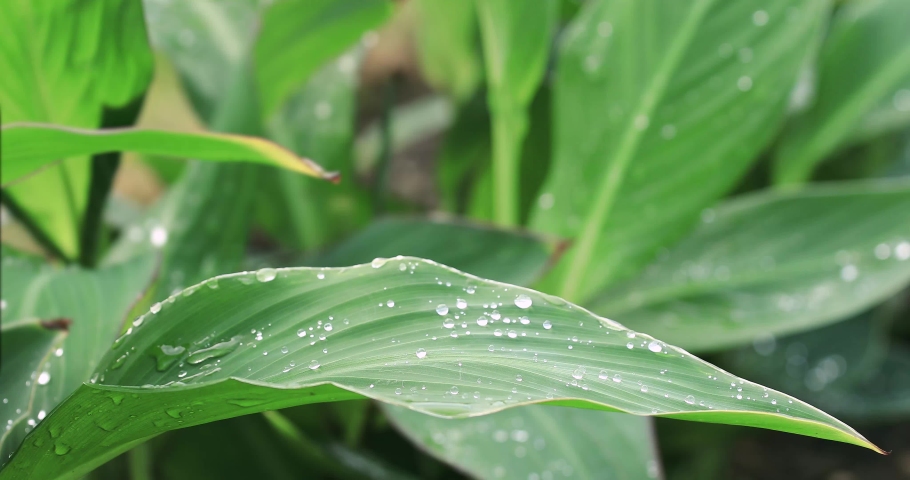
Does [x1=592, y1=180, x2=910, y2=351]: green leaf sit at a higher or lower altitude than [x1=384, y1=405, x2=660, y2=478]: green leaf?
higher

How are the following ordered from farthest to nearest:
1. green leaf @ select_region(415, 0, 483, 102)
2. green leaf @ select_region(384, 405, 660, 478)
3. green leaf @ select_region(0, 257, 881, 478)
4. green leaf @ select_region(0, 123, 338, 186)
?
green leaf @ select_region(415, 0, 483, 102) < green leaf @ select_region(384, 405, 660, 478) < green leaf @ select_region(0, 123, 338, 186) < green leaf @ select_region(0, 257, 881, 478)

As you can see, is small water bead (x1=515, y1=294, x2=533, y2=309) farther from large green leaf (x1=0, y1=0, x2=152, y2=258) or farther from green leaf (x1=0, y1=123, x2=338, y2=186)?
large green leaf (x1=0, y1=0, x2=152, y2=258)

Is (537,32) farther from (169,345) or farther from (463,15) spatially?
(169,345)

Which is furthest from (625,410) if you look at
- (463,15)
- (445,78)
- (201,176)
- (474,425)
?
(445,78)

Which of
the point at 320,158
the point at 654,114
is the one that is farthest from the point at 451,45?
the point at 654,114

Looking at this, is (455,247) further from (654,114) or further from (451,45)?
(451,45)

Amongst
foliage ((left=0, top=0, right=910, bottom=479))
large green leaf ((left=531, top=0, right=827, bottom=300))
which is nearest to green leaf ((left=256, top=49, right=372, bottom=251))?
foliage ((left=0, top=0, right=910, bottom=479))
